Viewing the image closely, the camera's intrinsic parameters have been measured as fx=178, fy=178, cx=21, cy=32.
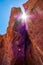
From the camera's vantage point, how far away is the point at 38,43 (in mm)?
3049

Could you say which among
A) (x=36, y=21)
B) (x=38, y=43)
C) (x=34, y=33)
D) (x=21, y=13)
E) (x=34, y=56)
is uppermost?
(x=21, y=13)

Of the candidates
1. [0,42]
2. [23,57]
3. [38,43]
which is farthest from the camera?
[0,42]

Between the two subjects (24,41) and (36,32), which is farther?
(24,41)

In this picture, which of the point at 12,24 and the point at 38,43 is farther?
the point at 12,24

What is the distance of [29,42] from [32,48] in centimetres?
20

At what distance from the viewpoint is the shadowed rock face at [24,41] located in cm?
311

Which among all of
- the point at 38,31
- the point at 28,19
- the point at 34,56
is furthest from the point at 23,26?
the point at 34,56

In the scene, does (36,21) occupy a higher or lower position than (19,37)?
higher

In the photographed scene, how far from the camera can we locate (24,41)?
11.0 feet

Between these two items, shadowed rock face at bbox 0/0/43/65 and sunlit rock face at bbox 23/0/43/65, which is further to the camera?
shadowed rock face at bbox 0/0/43/65

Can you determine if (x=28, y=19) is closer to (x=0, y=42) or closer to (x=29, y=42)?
(x=29, y=42)

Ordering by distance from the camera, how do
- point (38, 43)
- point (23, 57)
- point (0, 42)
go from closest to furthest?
point (38, 43), point (23, 57), point (0, 42)

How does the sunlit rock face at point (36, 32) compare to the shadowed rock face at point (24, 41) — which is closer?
the sunlit rock face at point (36, 32)

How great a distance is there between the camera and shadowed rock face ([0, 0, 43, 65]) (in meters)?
3.11
